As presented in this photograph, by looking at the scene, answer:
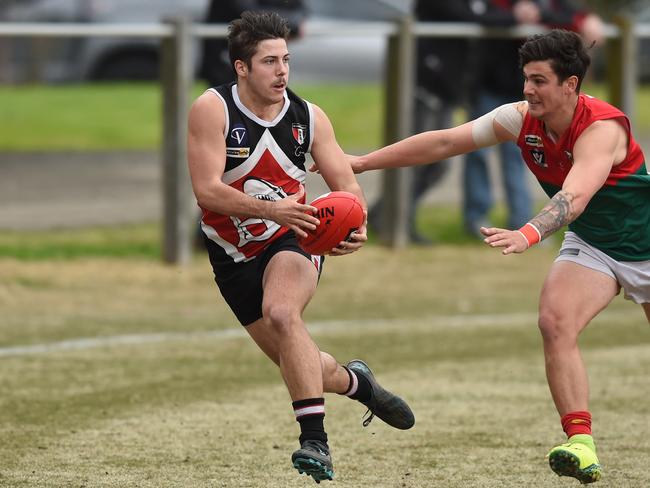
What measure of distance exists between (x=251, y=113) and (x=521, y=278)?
6.83 m

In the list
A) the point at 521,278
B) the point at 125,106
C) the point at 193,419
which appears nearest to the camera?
the point at 193,419

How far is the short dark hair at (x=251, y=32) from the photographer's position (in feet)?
22.1

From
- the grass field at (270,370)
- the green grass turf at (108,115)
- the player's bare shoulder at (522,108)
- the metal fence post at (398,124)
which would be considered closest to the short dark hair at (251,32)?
the player's bare shoulder at (522,108)

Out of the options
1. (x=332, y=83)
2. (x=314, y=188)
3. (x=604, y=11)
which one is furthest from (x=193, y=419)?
(x=604, y=11)

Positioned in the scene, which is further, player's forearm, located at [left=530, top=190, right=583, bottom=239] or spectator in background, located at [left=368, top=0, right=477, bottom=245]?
spectator in background, located at [left=368, top=0, right=477, bottom=245]

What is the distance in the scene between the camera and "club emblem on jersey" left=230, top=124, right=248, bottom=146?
671cm

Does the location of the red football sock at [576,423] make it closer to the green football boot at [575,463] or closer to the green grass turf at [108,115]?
the green football boot at [575,463]

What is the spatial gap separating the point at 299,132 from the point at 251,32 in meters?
0.49

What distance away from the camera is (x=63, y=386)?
28.6ft

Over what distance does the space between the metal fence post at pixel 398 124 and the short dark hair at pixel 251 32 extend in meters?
7.43

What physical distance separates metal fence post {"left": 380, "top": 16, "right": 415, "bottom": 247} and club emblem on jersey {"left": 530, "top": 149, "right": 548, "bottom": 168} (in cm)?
747

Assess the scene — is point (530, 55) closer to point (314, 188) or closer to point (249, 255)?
point (249, 255)

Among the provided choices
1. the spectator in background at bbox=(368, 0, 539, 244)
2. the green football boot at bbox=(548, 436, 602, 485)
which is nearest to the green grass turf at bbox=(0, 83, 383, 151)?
the spectator in background at bbox=(368, 0, 539, 244)

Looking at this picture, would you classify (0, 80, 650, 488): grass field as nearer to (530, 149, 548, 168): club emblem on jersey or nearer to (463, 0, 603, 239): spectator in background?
(463, 0, 603, 239): spectator in background
